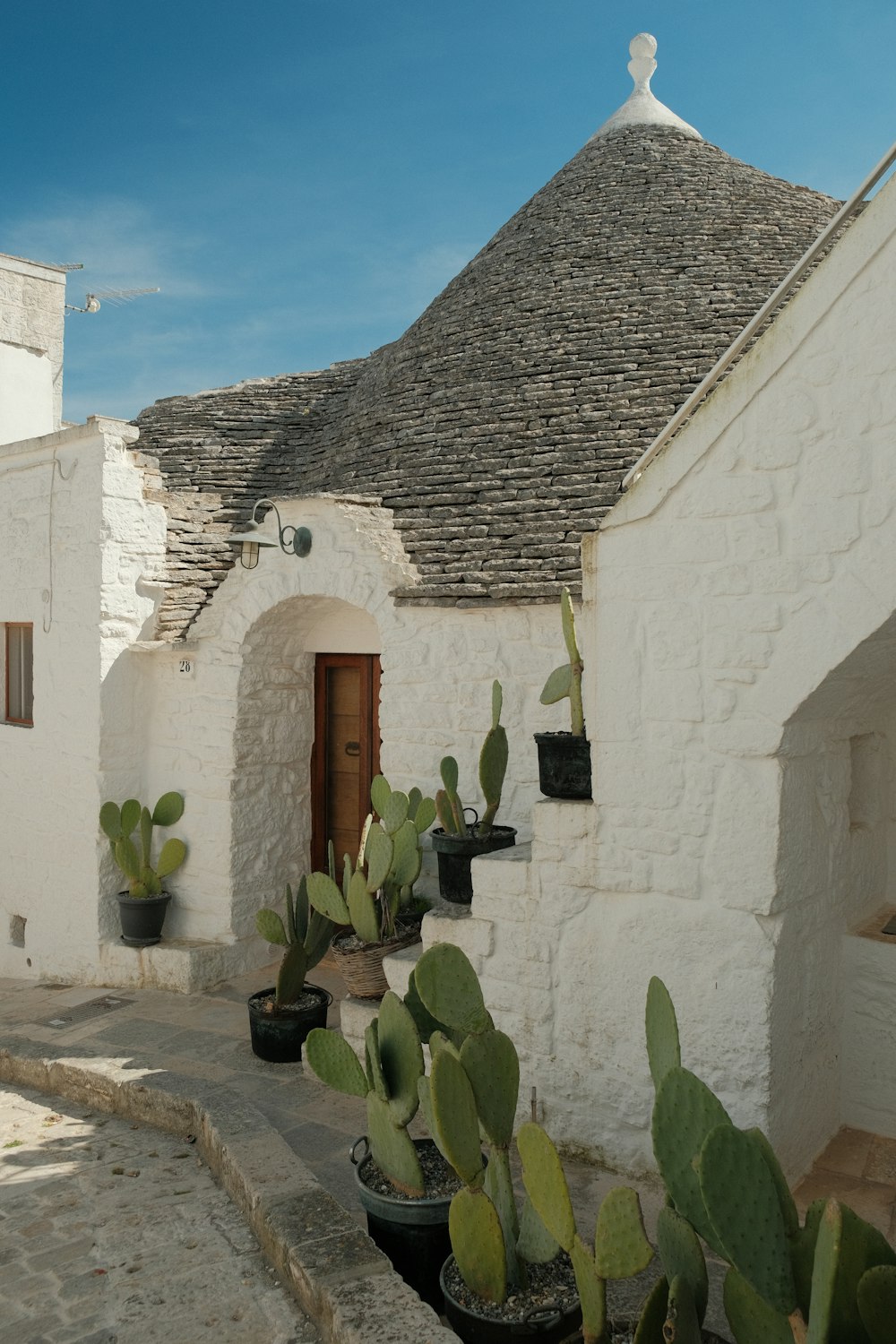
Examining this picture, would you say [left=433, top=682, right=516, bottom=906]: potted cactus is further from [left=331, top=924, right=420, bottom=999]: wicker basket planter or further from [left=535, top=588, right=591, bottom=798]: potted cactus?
[left=535, top=588, right=591, bottom=798]: potted cactus

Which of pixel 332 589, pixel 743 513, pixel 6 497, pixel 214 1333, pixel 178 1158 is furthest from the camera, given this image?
pixel 6 497

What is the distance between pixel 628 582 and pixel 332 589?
2.92m

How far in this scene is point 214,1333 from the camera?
3.28 m

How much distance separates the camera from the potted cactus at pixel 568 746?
4.40 m

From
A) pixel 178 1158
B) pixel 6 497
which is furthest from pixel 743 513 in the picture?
pixel 6 497

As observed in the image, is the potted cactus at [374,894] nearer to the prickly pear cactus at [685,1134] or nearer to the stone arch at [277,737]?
the stone arch at [277,737]

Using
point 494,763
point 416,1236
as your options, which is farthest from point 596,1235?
point 494,763

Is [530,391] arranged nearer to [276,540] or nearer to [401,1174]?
[276,540]

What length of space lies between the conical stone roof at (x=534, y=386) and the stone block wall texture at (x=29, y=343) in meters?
1.23

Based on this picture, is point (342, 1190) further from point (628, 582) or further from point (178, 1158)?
point (628, 582)

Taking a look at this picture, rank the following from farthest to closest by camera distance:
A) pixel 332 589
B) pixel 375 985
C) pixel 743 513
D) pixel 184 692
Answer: pixel 184 692 < pixel 332 589 < pixel 375 985 < pixel 743 513

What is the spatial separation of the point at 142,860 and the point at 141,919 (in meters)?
0.41

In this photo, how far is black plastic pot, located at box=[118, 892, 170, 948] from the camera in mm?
7223

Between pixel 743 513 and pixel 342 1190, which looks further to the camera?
pixel 342 1190
